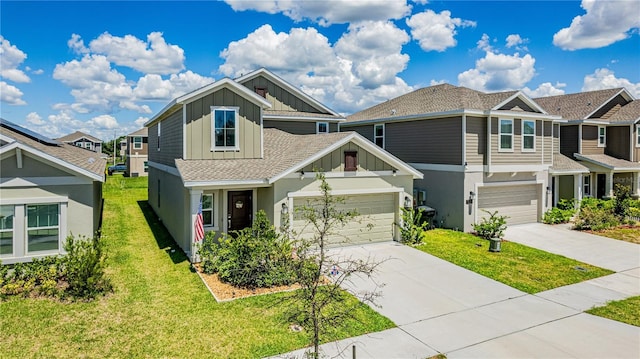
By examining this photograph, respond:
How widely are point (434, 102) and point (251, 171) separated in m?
10.7

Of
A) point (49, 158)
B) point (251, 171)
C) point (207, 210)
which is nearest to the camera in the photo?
point (49, 158)

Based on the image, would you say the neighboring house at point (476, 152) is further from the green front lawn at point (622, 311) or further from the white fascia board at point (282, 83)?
the green front lawn at point (622, 311)

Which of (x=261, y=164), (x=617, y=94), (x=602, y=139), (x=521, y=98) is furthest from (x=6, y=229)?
(x=617, y=94)

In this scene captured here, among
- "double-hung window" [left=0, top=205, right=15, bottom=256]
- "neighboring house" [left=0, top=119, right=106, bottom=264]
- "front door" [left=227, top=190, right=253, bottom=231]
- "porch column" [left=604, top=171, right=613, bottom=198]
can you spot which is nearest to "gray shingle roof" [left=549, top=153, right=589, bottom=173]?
"porch column" [left=604, top=171, right=613, bottom=198]

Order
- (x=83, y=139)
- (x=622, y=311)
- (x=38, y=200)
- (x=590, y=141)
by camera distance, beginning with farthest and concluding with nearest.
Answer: (x=83, y=139)
(x=590, y=141)
(x=38, y=200)
(x=622, y=311)

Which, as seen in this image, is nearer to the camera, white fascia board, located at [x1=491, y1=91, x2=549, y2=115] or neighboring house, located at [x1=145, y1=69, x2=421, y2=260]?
Result: neighboring house, located at [x1=145, y1=69, x2=421, y2=260]

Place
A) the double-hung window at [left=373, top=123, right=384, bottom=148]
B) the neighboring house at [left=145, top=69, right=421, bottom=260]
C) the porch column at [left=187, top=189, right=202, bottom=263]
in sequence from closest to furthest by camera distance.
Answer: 1. the porch column at [left=187, top=189, right=202, bottom=263]
2. the neighboring house at [left=145, top=69, right=421, bottom=260]
3. the double-hung window at [left=373, top=123, right=384, bottom=148]

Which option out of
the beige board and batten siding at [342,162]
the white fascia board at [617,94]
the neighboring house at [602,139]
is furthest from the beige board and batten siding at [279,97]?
the white fascia board at [617,94]

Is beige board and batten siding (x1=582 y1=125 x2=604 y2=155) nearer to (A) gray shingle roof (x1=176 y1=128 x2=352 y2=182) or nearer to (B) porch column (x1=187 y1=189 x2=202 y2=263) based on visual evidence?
(A) gray shingle roof (x1=176 y1=128 x2=352 y2=182)

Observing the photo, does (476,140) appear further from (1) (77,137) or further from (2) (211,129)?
(1) (77,137)

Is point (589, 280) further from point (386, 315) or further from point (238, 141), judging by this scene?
point (238, 141)

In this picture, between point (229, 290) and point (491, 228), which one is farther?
point (491, 228)

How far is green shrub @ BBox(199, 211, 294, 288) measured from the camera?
428 inches

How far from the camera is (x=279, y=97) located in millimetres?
21062
